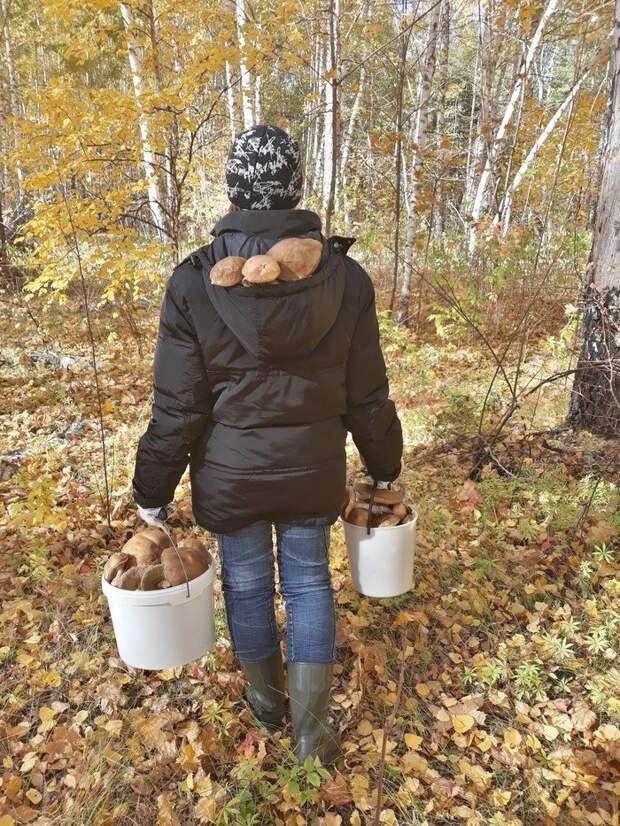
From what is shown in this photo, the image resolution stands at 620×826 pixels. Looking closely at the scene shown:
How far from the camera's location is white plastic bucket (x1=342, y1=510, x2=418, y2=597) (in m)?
2.27

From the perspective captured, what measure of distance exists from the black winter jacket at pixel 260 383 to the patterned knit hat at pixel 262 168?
2.4 inches

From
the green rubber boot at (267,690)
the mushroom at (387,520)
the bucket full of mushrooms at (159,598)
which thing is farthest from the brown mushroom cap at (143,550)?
the mushroom at (387,520)

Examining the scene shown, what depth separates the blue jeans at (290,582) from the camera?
1.99 m

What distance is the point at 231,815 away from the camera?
6.34 feet

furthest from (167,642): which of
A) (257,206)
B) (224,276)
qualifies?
(257,206)

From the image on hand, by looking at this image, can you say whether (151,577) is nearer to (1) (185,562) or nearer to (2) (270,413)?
(1) (185,562)

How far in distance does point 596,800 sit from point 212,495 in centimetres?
174

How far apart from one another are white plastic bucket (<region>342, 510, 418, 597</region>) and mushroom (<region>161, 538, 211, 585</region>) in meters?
0.62

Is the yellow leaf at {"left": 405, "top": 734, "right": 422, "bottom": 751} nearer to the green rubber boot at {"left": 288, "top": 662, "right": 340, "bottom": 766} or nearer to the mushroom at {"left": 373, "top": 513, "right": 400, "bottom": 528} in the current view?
the green rubber boot at {"left": 288, "top": 662, "right": 340, "bottom": 766}

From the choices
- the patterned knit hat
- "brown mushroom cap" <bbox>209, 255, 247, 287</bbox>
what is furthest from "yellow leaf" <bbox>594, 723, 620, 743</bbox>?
the patterned knit hat

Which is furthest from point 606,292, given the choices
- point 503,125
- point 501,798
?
point 503,125

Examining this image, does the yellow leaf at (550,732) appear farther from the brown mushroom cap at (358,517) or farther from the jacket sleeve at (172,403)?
the jacket sleeve at (172,403)

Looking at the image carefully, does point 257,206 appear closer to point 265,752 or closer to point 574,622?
point 265,752

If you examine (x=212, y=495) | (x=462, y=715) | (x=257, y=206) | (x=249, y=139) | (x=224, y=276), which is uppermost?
(x=249, y=139)
